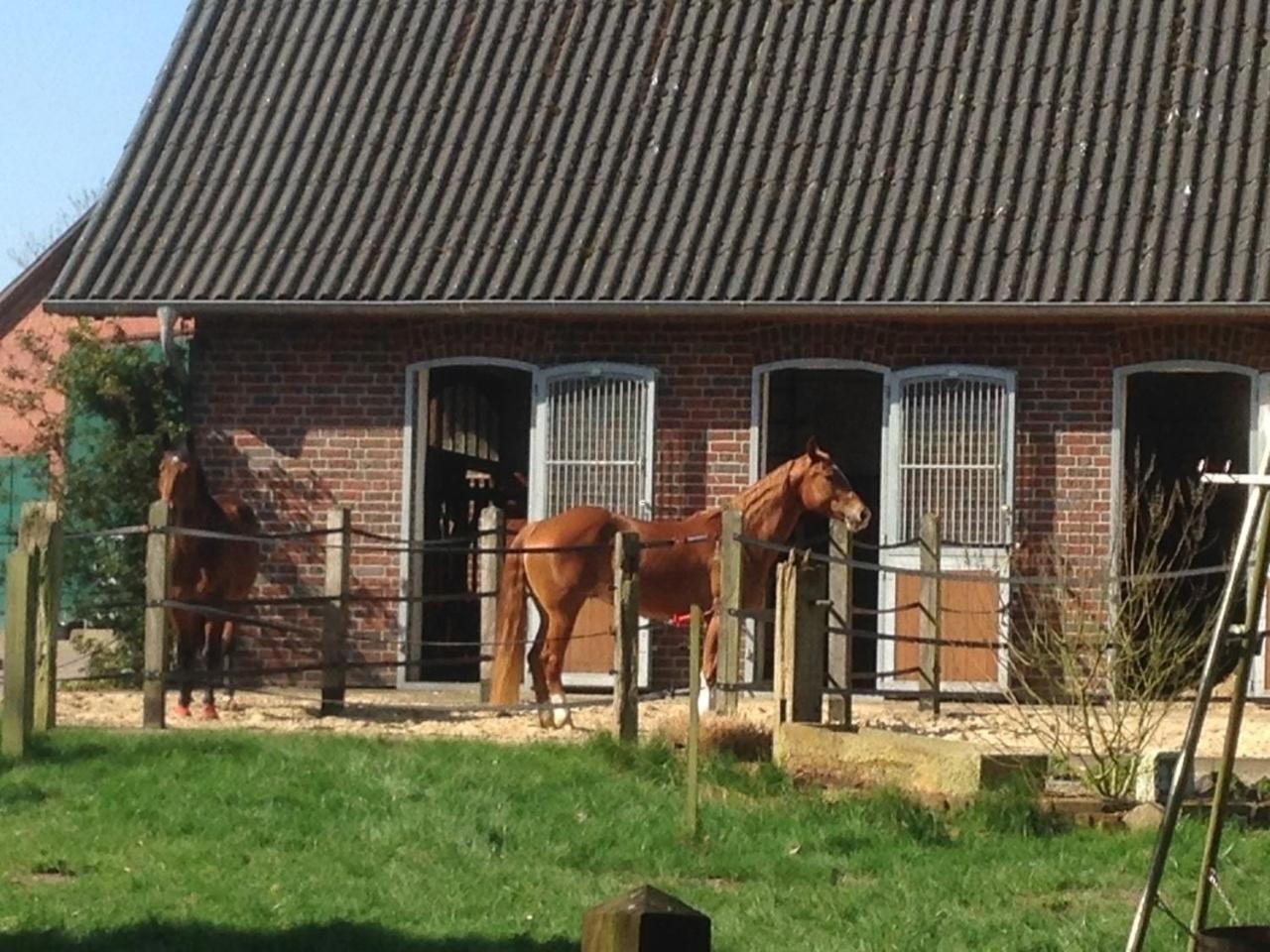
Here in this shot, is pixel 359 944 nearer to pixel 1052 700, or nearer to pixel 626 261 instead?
pixel 1052 700

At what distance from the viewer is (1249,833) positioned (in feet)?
34.7

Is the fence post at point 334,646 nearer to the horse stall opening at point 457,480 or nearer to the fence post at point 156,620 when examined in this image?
the fence post at point 156,620

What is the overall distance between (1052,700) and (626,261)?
257 inches

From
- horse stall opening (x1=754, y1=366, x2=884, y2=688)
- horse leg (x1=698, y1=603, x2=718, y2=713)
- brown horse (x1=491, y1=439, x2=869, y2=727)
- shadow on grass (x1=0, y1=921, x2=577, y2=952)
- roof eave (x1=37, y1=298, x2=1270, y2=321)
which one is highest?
roof eave (x1=37, y1=298, x2=1270, y2=321)

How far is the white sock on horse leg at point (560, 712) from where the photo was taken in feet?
49.2

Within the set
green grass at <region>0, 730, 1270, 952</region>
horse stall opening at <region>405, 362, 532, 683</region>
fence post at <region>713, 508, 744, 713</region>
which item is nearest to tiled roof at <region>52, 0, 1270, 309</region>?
horse stall opening at <region>405, 362, 532, 683</region>

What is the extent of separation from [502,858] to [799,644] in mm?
3131

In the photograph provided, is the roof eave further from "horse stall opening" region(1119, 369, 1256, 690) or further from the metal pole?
the metal pole

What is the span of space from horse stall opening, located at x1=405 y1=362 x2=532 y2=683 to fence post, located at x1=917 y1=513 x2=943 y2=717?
319 centimetres

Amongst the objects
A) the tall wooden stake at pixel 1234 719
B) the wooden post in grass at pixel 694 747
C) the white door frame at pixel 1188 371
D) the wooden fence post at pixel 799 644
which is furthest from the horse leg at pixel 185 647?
the tall wooden stake at pixel 1234 719

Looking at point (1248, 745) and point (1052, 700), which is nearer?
point (1052, 700)

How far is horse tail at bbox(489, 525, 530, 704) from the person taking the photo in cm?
1552

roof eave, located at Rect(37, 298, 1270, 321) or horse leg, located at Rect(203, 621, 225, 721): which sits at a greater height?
roof eave, located at Rect(37, 298, 1270, 321)

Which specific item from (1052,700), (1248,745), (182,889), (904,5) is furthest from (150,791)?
(904,5)
